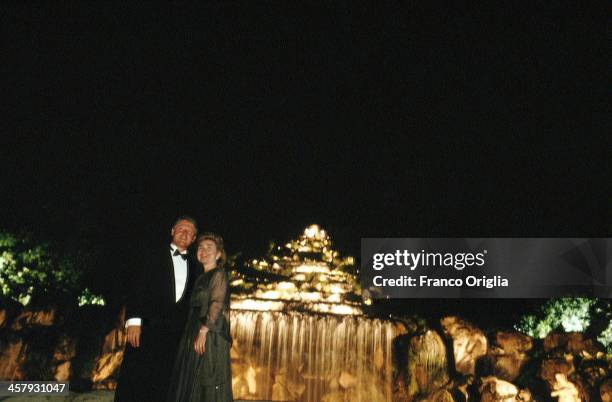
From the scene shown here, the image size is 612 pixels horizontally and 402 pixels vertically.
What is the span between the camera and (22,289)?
1634 centimetres

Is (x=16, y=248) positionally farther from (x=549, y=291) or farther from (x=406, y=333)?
(x=549, y=291)

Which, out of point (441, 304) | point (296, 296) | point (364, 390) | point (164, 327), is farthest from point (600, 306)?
point (164, 327)

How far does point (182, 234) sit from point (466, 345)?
11.4 m

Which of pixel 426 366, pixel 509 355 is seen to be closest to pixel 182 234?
pixel 426 366

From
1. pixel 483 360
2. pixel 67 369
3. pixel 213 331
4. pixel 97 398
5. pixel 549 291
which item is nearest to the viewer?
pixel 213 331

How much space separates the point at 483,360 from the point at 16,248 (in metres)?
15.3

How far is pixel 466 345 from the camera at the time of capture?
14.2 m

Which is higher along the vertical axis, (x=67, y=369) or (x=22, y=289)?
(x=22, y=289)

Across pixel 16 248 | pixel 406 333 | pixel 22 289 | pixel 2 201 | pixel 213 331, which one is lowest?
pixel 213 331

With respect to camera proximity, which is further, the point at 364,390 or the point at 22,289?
the point at 22,289

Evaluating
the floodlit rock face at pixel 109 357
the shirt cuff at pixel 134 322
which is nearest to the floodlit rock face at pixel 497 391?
the floodlit rock face at pixel 109 357

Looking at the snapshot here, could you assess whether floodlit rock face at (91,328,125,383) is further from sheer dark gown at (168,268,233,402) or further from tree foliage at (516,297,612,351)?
tree foliage at (516,297,612,351)

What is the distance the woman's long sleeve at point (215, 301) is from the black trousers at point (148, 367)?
0.45 m

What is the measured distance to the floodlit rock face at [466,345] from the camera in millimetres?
14062
